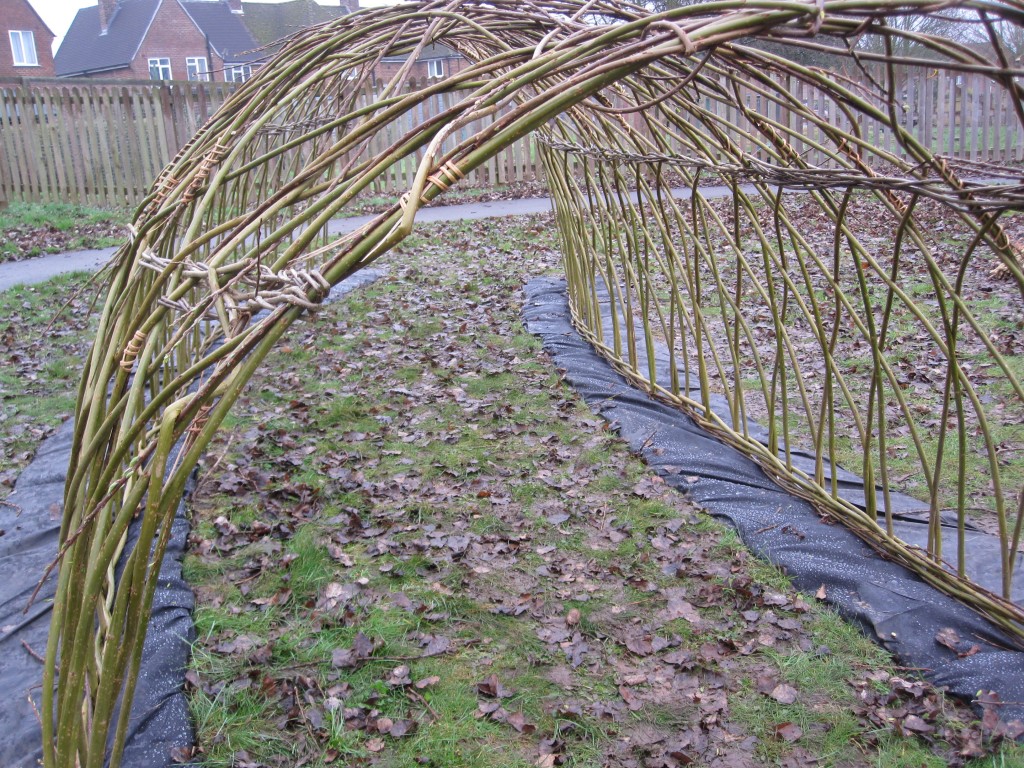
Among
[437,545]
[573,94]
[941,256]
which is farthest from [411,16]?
[941,256]

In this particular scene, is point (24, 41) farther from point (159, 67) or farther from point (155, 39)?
point (159, 67)

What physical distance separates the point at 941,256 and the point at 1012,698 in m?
7.17

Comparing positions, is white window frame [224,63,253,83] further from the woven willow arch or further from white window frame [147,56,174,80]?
white window frame [147,56,174,80]

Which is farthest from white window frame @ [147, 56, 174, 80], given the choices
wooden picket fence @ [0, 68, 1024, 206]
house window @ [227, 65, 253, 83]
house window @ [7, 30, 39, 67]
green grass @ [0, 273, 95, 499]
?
green grass @ [0, 273, 95, 499]

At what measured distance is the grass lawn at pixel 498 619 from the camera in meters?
2.63

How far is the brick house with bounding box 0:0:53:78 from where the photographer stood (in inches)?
1448

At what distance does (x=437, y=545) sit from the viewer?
377 cm

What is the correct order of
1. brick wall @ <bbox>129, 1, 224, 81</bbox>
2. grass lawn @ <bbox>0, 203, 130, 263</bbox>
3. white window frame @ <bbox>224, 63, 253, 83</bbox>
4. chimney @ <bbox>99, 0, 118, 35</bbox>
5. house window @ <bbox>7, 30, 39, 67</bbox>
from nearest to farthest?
white window frame @ <bbox>224, 63, 253, 83</bbox> → grass lawn @ <bbox>0, 203, 130, 263</bbox> → brick wall @ <bbox>129, 1, 224, 81</bbox> → house window @ <bbox>7, 30, 39, 67</bbox> → chimney @ <bbox>99, 0, 118, 35</bbox>

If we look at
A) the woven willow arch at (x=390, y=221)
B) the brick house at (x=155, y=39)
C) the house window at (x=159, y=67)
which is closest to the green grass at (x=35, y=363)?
the woven willow arch at (x=390, y=221)

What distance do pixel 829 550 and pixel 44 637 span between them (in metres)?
3.23

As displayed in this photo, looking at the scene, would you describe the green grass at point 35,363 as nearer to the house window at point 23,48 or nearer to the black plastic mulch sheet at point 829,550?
the black plastic mulch sheet at point 829,550

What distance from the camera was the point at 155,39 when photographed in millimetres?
37625

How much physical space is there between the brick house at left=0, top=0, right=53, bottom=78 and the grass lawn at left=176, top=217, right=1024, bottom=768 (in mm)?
41069

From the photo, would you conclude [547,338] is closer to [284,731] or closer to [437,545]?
[437,545]
